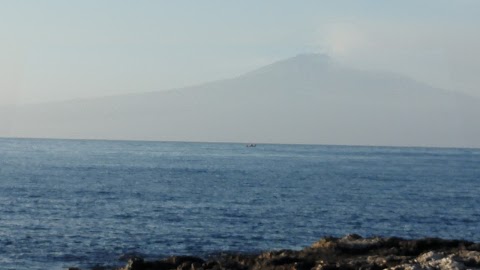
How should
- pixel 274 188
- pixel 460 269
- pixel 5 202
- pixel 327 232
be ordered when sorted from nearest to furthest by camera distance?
pixel 460 269 < pixel 327 232 < pixel 5 202 < pixel 274 188

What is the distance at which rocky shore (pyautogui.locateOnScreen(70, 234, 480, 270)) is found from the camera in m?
23.8

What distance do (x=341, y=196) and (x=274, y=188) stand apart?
38.0 feet

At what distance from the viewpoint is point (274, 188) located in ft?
283

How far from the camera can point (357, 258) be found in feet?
89.8

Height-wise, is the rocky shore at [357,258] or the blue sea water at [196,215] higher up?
the rocky shore at [357,258]

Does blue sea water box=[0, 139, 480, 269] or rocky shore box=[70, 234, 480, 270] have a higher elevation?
rocky shore box=[70, 234, 480, 270]

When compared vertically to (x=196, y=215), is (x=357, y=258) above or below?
above

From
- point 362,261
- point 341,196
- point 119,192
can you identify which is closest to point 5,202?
point 119,192

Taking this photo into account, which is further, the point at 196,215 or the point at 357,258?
the point at 196,215

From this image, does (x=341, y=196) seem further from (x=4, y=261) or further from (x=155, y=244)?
(x=4, y=261)

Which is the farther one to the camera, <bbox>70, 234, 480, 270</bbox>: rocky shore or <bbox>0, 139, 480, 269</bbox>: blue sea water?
<bbox>0, 139, 480, 269</bbox>: blue sea water

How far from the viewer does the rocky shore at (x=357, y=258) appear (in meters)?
23.8

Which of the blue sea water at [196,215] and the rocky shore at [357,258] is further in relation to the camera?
the blue sea water at [196,215]

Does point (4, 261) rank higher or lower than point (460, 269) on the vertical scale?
lower
